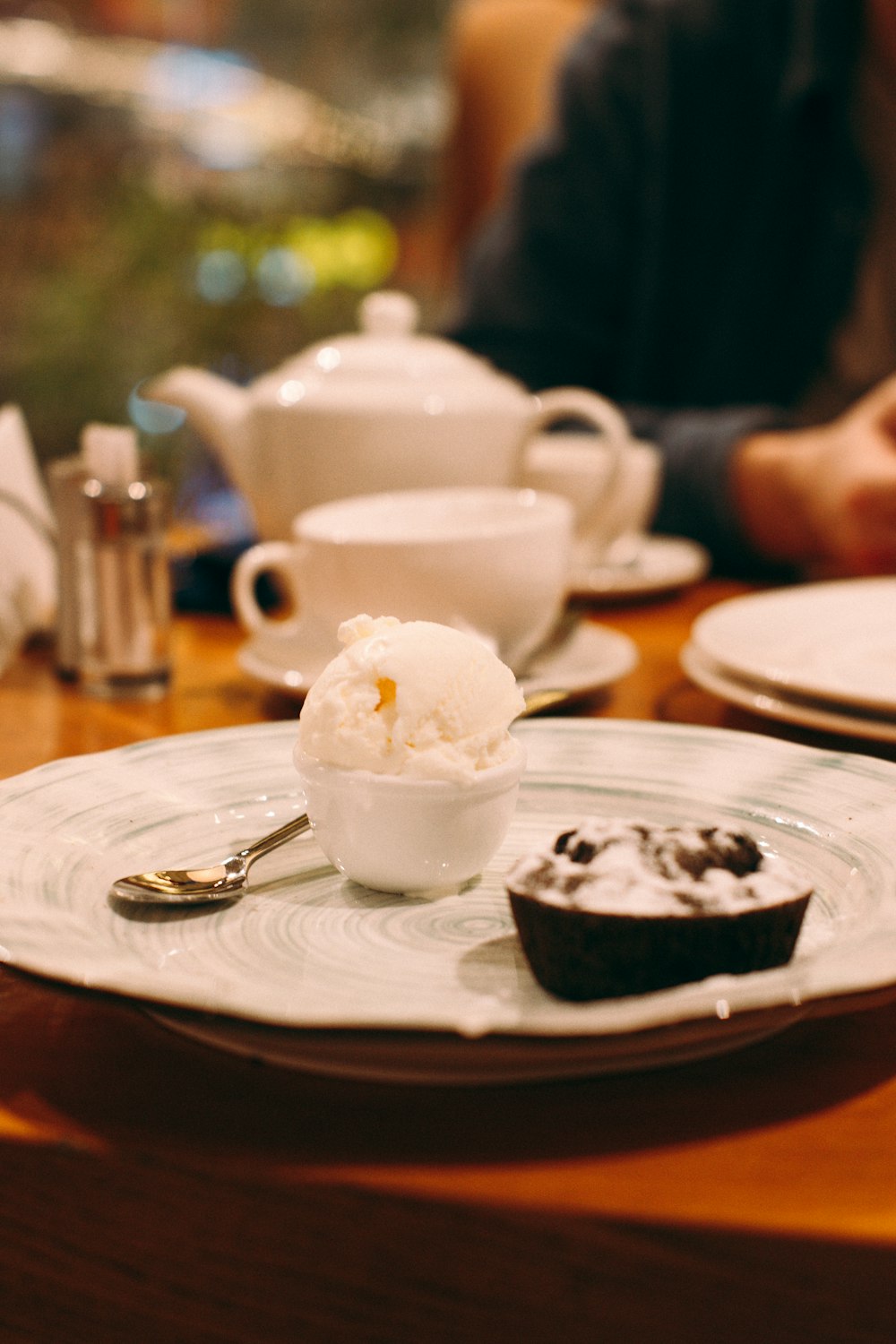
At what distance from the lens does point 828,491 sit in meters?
1.24

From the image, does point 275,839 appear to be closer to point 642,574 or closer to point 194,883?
point 194,883

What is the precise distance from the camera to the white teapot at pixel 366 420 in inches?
38.6

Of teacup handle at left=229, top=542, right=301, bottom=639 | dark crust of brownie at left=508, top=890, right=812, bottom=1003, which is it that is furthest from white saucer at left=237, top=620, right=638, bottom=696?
dark crust of brownie at left=508, top=890, right=812, bottom=1003

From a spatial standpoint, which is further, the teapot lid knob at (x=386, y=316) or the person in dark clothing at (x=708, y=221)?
the person in dark clothing at (x=708, y=221)

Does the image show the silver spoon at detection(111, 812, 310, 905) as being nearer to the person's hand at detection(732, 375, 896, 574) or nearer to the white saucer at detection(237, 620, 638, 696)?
the white saucer at detection(237, 620, 638, 696)

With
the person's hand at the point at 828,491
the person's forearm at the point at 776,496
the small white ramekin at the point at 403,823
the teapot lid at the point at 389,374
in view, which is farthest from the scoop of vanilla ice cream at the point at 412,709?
the person's forearm at the point at 776,496

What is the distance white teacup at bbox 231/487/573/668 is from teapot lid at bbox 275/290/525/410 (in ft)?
0.43

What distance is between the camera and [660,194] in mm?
1938

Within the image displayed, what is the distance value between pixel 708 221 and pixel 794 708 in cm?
144

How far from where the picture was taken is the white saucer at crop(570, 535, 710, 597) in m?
1.14

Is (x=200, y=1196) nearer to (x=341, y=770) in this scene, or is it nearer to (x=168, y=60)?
(x=341, y=770)

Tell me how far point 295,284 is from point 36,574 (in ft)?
12.0

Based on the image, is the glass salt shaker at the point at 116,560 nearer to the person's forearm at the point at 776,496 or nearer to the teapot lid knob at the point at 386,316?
the teapot lid knob at the point at 386,316

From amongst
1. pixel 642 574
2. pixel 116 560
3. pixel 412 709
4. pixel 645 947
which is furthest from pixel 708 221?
pixel 645 947
